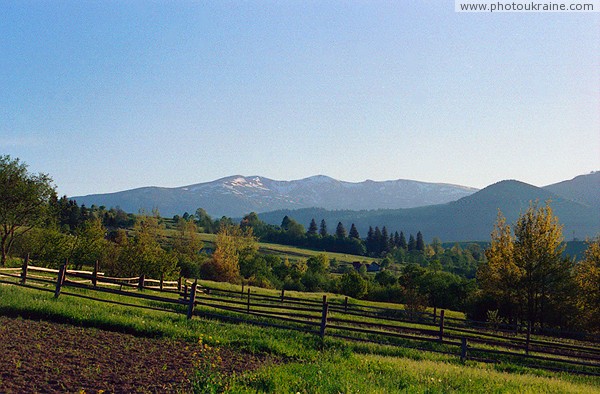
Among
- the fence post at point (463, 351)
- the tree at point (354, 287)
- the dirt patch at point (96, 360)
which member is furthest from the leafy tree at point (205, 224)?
the dirt patch at point (96, 360)

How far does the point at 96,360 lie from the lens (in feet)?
35.6

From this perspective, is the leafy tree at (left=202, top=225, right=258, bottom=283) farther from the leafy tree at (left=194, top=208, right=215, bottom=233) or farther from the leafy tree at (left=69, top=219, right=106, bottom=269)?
the leafy tree at (left=194, top=208, right=215, bottom=233)

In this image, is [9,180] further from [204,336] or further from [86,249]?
[204,336]

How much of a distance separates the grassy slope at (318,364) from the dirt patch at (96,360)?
1013 millimetres

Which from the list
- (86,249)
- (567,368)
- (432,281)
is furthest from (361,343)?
(432,281)

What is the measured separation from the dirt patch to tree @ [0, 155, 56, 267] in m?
37.7

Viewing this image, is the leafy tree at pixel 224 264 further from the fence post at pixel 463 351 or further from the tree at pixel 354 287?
the fence post at pixel 463 351

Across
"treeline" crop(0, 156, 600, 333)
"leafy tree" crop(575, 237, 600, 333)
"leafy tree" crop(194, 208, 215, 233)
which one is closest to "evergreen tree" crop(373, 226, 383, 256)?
"leafy tree" crop(194, 208, 215, 233)

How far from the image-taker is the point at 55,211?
5481cm

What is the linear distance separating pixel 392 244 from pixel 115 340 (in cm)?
17895

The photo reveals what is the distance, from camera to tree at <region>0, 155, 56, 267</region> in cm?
4703

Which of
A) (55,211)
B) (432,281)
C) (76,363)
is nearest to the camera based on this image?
(76,363)

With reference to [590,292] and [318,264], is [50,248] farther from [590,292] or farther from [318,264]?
[318,264]

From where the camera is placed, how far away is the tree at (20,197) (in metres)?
47.0
